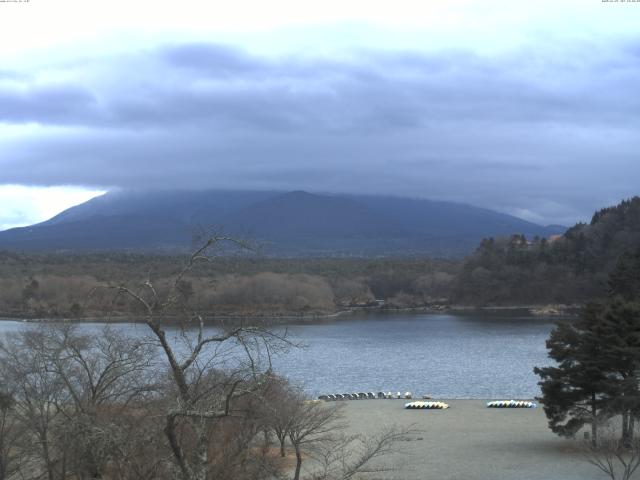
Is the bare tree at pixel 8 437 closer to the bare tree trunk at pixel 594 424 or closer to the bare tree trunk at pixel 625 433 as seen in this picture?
the bare tree trunk at pixel 594 424

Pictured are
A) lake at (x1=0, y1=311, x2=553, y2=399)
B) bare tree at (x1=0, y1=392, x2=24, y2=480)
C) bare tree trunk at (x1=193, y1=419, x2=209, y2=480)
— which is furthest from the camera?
lake at (x1=0, y1=311, x2=553, y2=399)

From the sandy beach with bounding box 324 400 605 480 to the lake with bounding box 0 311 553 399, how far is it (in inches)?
247

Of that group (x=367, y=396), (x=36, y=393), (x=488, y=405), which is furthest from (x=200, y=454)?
(x=367, y=396)

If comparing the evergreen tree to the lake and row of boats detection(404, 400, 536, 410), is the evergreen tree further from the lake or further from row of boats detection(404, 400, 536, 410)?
row of boats detection(404, 400, 536, 410)

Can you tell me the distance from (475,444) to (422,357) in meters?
35.8

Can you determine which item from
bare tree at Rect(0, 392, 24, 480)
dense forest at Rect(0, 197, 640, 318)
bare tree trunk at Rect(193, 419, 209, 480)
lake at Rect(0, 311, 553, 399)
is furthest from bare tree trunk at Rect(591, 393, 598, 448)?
dense forest at Rect(0, 197, 640, 318)

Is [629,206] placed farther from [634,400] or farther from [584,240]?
[634,400]

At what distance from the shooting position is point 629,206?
453 feet

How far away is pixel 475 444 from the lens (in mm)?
32031

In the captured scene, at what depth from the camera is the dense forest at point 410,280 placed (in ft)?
→ 376

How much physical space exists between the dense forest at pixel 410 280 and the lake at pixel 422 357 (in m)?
17.1

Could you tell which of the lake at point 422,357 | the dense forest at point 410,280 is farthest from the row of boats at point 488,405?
the dense forest at point 410,280

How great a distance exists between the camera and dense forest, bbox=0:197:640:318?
11469 cm

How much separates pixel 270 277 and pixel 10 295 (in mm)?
36370
